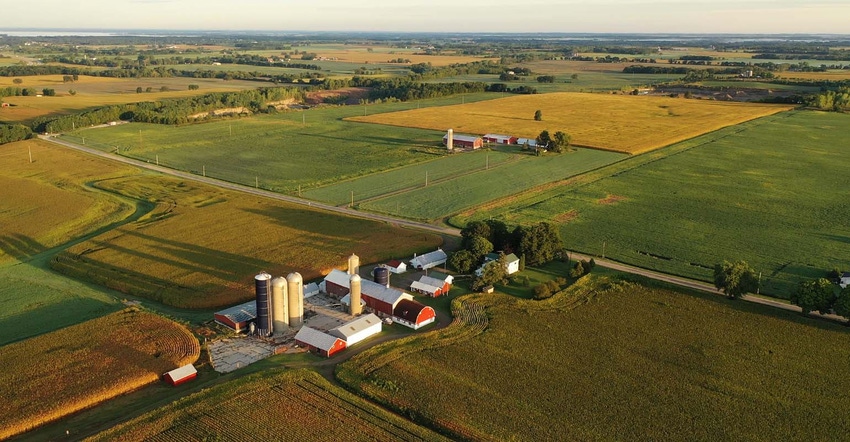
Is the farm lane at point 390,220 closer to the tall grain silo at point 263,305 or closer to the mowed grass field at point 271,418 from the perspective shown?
the tall grain silo at point 263,305

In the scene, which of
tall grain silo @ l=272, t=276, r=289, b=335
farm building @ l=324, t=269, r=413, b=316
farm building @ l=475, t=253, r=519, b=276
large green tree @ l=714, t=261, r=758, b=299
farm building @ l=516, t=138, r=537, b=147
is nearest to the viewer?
tall grain silo @ l=272, t=276, r=289, b=335

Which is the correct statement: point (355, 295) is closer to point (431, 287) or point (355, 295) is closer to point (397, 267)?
point (431, 287)

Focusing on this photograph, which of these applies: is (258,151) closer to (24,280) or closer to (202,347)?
(24,280)

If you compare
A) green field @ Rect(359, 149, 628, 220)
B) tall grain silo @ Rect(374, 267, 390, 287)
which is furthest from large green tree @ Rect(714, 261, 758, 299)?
green field @ Rect(359, 149, 628, 220)

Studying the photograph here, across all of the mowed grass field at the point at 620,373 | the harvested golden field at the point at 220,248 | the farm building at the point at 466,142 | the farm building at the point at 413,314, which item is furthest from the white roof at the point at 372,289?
the farm building at the point at 466,142

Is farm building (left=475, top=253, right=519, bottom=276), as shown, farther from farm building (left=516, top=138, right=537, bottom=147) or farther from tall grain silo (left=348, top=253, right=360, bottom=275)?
farm building (left=516, top=138, right=537, bottom=147)

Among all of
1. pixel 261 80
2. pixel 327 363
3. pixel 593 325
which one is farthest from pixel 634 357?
pixel 261 80

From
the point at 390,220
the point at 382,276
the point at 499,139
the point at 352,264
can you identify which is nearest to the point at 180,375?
the point at 352,264
